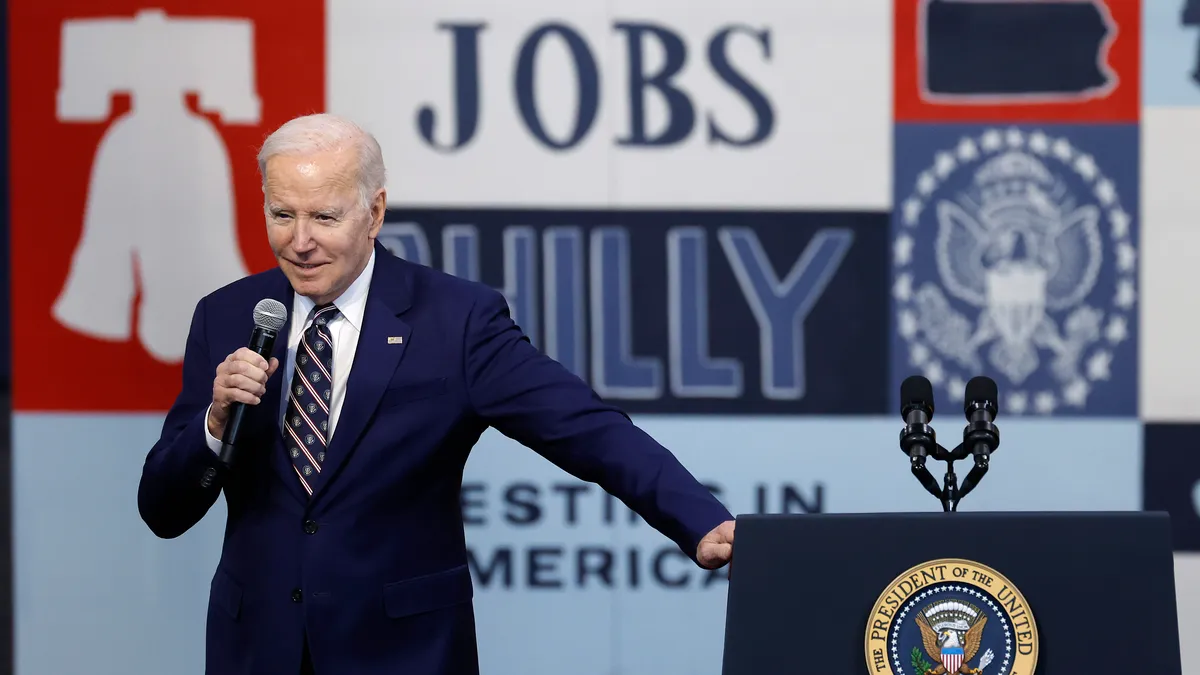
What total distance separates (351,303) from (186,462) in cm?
33

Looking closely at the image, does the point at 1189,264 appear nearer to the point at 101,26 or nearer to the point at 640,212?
the point at 640,212

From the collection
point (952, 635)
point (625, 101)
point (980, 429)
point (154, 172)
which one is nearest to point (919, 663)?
point (952, 635)

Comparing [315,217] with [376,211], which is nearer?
[315,217]

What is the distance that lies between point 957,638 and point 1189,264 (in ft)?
7.55

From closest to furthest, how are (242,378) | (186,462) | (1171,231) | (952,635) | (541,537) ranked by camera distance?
(952,635) → (242,378) → (186,462) → (1171,231) → (541,537)

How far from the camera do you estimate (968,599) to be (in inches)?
63.3

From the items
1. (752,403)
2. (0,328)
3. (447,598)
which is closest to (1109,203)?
(752,403)

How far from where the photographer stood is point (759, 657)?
1.63m

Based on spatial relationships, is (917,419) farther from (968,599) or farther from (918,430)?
(968,599)

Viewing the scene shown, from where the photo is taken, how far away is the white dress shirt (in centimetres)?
196

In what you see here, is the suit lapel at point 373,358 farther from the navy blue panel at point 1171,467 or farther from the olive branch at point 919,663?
the navy blue panel at point 1171,467

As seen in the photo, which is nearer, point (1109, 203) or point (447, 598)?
point (447, 598)

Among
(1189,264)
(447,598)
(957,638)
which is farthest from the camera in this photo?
(1189,264)

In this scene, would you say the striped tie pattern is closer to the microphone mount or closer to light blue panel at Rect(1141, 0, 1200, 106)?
the microphone mount
